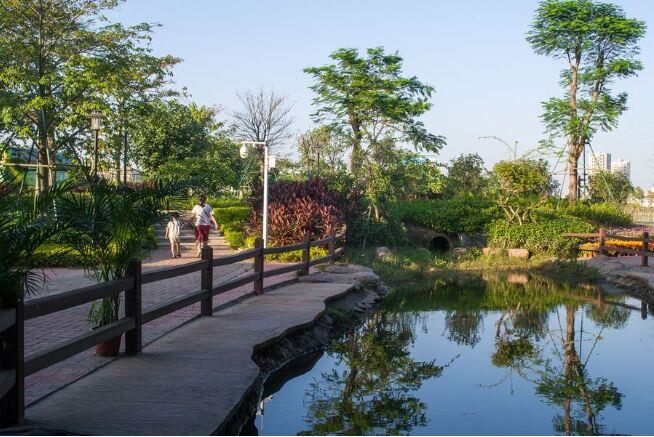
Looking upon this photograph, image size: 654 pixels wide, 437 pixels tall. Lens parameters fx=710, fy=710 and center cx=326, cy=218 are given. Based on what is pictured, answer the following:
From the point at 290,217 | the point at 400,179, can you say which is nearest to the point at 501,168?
the point at 400,179

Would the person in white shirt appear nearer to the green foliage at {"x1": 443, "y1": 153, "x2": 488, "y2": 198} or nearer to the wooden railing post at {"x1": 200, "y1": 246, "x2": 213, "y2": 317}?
the wooden railing post at {"x1": 200, "y1": 246, "x2": 213, "y2": 317}

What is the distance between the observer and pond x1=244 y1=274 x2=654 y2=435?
6.25m

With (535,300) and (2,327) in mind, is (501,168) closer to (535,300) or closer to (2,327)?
(535,300)

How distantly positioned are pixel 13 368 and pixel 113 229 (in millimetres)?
2434

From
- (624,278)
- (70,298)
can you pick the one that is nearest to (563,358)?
(70,298)

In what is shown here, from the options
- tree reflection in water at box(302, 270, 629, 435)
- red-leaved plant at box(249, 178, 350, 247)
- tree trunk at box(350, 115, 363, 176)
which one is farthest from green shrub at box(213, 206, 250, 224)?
tree reflection in water at box(302, 270, 629, 435)

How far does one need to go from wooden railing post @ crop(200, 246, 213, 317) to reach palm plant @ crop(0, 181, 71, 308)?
3447 millimetres

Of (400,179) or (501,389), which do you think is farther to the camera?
(400,179)

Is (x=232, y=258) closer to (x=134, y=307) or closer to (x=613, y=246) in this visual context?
(x=134, y=307)

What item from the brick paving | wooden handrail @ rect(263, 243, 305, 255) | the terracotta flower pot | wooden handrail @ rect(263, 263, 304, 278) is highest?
wooden handrail @ rect(263, 243, 305, 255)

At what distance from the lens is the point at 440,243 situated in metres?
26.9

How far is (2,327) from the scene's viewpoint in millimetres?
4457

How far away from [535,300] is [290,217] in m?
7.86

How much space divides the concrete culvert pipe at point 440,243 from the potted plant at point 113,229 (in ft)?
62.9
